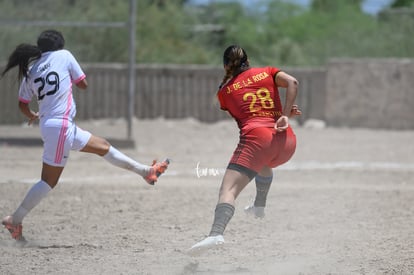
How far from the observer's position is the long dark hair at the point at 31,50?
8.18m

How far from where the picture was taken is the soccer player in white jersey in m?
8.15

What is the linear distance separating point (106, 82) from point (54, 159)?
15.0 metres

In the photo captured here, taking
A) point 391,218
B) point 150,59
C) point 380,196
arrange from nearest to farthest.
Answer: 1. point 391,218
2. point 380,196
3. point 150,59

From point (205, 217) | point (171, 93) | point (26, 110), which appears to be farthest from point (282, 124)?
point (171, 93)

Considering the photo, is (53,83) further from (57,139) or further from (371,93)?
(371,93)

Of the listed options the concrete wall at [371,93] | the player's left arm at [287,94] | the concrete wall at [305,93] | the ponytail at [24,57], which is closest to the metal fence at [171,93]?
the concrete wall at [305,93]

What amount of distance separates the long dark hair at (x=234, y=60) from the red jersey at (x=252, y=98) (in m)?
0.05

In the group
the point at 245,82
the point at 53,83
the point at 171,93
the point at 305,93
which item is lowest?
the point at 171,93

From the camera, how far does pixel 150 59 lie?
26719mm

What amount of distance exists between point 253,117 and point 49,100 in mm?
1954

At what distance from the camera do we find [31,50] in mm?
8211

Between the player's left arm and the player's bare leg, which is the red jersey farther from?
the player's bare leg

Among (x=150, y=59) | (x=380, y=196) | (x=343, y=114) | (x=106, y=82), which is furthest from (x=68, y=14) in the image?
(x=380, y=196)

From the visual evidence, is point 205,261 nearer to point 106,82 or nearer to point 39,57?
→ point 39,57
